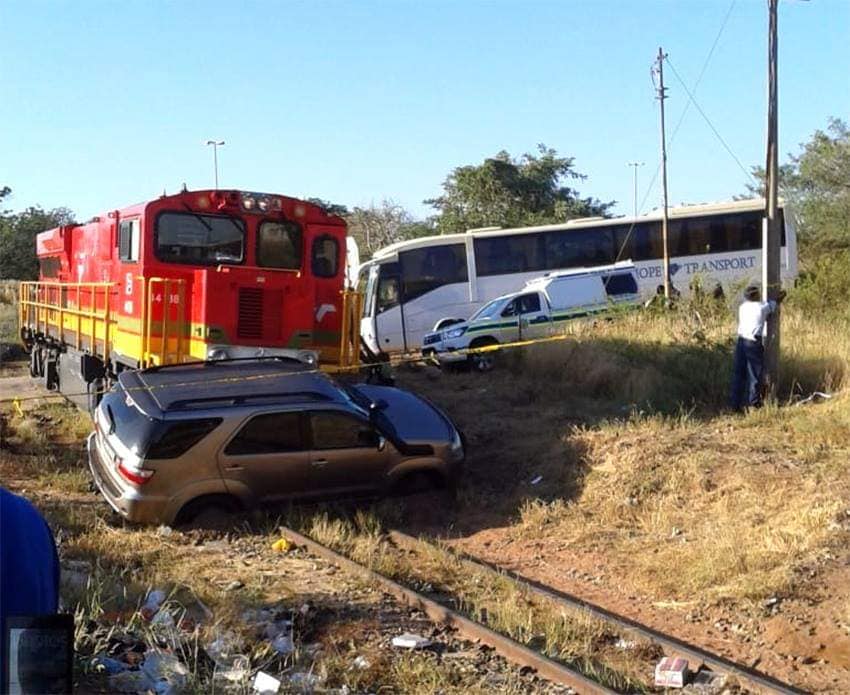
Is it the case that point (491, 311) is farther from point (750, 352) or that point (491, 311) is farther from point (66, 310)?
point (750, 352)

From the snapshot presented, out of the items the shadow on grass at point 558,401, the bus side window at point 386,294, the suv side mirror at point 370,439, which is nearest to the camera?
the suv side mirror at point 370,439

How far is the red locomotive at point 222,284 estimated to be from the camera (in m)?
12.5

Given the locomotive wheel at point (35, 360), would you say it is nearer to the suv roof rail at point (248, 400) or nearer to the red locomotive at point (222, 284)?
the red locomotive at point (222, 284)

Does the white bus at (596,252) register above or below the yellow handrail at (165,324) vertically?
above

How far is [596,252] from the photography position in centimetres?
2747

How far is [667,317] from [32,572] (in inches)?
593

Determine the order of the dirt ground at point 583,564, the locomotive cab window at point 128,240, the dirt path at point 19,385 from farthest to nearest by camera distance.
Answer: the dirt path at point 19,385, the locomotive cab window at point 128,240, the dirt ground at point 583,564

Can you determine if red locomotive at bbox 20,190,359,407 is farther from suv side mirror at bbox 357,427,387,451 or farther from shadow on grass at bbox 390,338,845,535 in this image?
suv side mirror at bbox 357,427,387,451

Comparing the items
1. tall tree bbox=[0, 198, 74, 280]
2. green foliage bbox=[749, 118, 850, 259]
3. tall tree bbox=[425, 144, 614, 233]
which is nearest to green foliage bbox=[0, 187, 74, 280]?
tall tree bbox=[0, 198, 74, 280]

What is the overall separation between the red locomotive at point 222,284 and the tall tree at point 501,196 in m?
37.5

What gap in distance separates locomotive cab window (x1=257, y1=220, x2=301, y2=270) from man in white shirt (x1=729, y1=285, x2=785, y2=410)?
231 inches

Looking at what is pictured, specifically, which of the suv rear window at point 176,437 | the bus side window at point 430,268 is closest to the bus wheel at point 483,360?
the bus side window at point 430,268

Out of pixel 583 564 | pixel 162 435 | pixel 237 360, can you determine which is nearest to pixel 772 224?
pixel 583 564

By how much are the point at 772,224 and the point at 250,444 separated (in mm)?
7050
